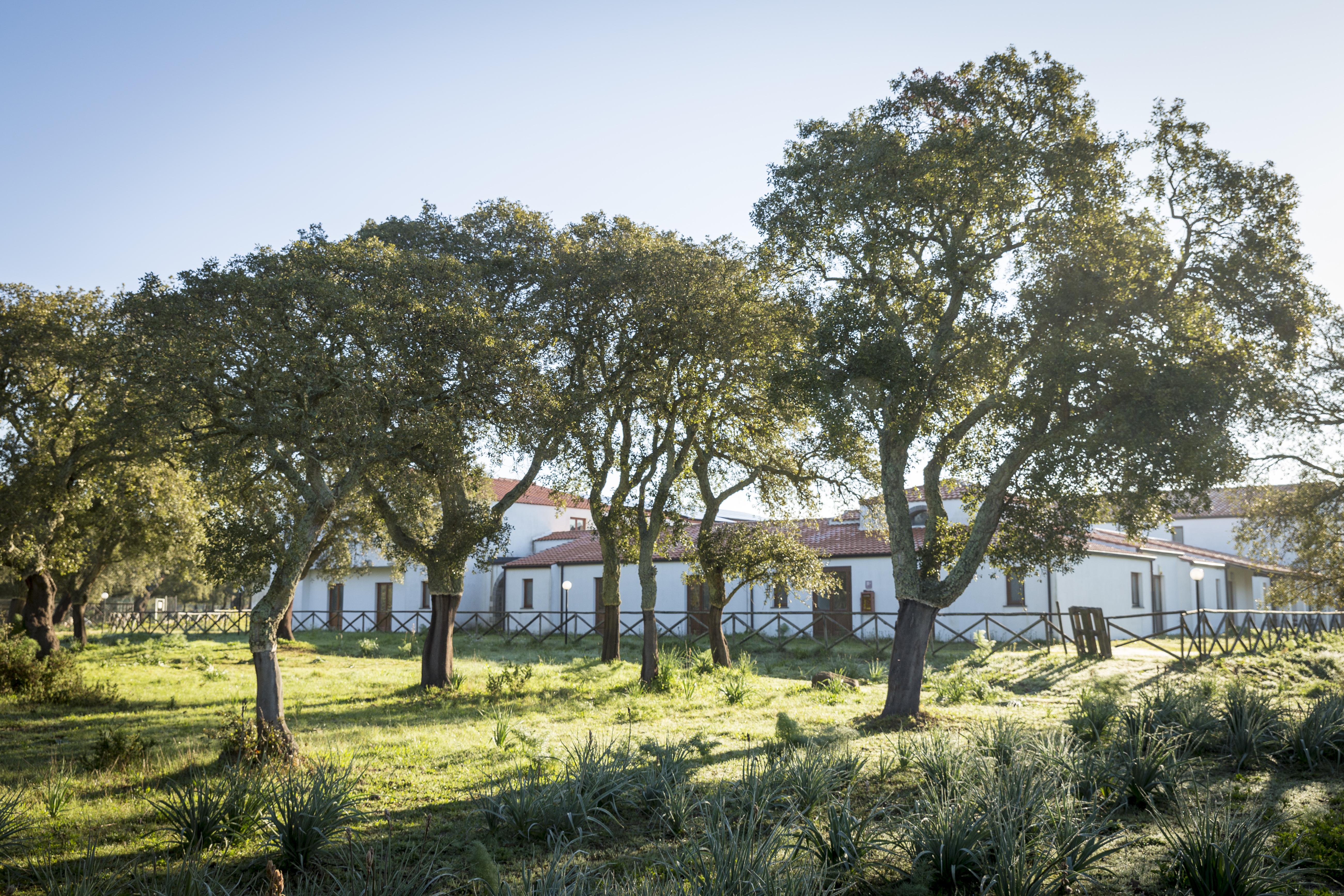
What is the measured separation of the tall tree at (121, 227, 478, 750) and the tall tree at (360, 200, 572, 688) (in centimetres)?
43

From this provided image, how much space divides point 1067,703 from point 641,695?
6.61 metres

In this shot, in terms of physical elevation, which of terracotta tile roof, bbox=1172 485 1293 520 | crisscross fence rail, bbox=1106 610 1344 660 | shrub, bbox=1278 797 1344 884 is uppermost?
terracotta tile roof, bbox=1172 485 1293 520

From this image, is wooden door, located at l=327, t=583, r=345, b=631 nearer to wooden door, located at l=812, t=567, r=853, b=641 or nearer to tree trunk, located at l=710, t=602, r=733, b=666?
wooden door, located at l=812, t=567, r=853, b=641

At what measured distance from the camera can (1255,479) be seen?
13312 mm

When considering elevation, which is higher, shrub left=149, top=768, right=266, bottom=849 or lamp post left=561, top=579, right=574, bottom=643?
shrub left=149, top=768, right=266, bottom=849

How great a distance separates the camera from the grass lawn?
6.06 meters

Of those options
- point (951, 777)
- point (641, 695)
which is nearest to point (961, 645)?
point (641, 695)

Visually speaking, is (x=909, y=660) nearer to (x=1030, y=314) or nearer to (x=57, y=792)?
(x=1030, y=314)

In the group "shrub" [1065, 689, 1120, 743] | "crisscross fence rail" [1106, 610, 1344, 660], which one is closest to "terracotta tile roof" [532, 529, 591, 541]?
"crisscross fence rail" [1106, 610, 1344, 660]

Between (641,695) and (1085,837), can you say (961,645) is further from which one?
(1085,837)

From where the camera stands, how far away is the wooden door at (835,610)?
2605 centimetres

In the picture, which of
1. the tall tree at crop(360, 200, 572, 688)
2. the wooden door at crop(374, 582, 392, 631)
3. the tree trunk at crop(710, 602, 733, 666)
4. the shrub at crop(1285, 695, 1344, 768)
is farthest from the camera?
Answer: the wooden door at crop(374, 582, 392, 631)

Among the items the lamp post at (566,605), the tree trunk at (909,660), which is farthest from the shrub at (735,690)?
the lamp post at (566,605)

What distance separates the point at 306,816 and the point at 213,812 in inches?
34.0
